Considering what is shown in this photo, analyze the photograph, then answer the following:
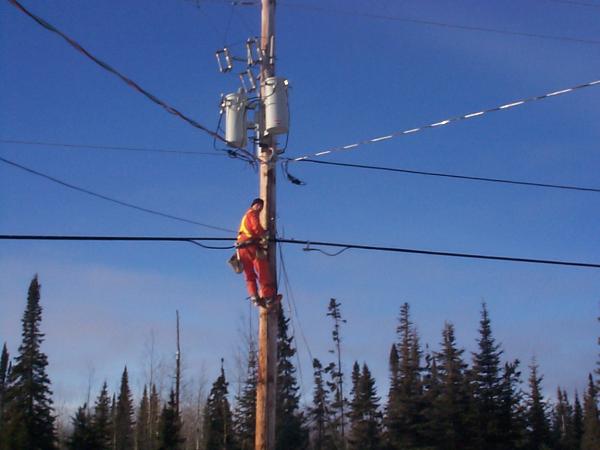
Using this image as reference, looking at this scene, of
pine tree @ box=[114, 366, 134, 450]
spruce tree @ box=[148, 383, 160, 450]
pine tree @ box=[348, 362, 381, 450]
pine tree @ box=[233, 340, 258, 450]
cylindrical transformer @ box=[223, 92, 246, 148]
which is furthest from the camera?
pine tree @ box=[114, 366, 134, 450]

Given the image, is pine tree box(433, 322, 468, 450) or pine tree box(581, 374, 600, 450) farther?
pine tree box(581, 374, 600, 450)

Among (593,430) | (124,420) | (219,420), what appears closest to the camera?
(219,420)

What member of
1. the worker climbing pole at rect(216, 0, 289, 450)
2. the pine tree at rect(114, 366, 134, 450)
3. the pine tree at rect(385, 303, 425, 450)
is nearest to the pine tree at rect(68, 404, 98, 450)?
the pine tree at rect(385, 303, 425, 450)

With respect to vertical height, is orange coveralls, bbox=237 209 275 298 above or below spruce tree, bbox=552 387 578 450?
below

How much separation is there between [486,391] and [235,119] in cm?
4400

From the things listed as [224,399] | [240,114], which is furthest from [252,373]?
[240,114]

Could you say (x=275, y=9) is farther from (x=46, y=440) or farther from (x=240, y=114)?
(x=46, y=440)

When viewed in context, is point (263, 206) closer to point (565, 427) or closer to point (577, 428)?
point (577, 428)

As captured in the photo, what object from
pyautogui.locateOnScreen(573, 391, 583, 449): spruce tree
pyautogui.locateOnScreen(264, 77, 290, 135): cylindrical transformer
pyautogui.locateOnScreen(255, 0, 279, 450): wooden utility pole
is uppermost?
pyautogui.locateOnScreen(573, 391, 583, 449): spruce tree

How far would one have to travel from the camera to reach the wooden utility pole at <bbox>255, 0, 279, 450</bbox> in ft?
35.5

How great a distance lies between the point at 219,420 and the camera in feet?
184

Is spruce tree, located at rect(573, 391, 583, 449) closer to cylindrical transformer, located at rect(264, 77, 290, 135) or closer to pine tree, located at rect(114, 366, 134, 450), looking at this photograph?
pine tree, located at rect(114, 366, 134, 450)

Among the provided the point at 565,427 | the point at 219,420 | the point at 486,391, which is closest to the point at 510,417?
the point at 486,391

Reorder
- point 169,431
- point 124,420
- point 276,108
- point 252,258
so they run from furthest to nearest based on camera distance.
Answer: point 124,420
point 169,431
point 276,108
point 252,258
